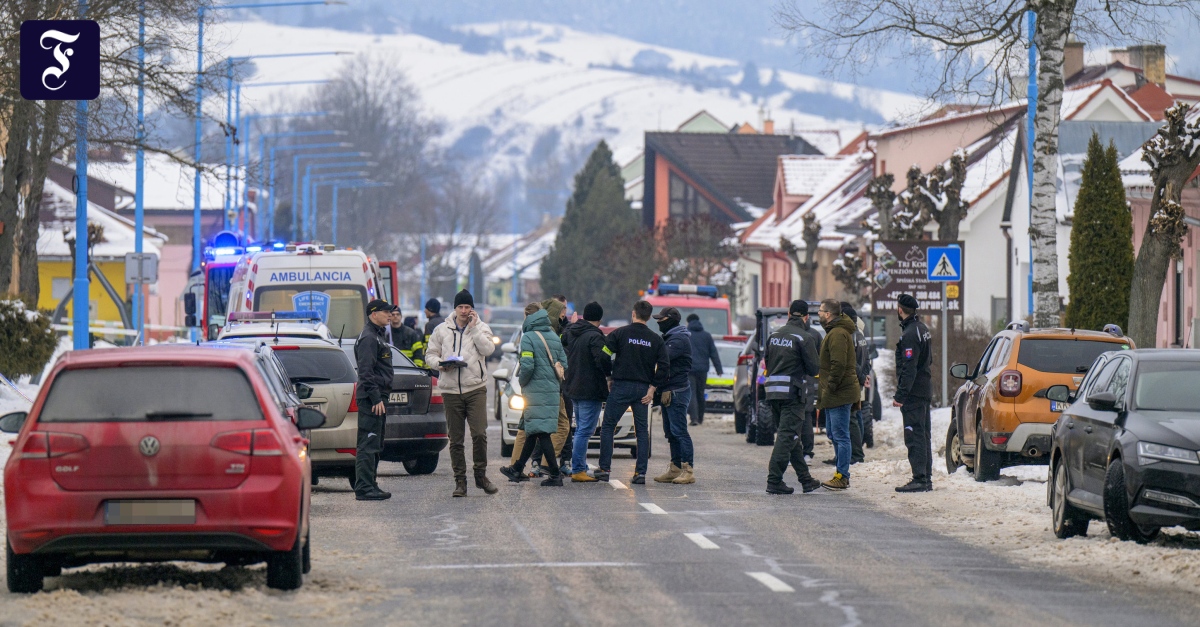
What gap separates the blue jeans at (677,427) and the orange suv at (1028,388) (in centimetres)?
285

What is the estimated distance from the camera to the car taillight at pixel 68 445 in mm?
9844

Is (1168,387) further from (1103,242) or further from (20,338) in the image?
(20,338)

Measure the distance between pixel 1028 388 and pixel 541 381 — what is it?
4603mm

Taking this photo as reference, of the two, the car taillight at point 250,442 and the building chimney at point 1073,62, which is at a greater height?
the building chimney at point 1073,62

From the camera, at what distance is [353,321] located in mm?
24766

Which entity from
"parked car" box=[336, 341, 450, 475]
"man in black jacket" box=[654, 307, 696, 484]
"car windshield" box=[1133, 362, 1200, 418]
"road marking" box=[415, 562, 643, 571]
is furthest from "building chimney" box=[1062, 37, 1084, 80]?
"road marking" box=[415, 562, 643, 571]

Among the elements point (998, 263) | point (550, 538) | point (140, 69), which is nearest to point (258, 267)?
point (140, 69)

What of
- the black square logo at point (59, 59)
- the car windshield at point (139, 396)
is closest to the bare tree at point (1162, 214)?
the black square logo at point (59, 59)

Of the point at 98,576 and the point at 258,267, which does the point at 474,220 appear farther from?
the point at 98,576

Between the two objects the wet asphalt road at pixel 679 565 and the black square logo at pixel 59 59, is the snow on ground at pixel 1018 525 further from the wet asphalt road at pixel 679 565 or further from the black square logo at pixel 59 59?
the black square logo at pixel 59 59

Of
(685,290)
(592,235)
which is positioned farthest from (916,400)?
(592,235)

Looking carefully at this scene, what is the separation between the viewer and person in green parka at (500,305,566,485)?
56.6 feet

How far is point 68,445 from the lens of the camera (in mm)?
9852

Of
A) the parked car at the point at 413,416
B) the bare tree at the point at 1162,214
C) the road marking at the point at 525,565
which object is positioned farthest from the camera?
the bare tree at the point at 1162,214
